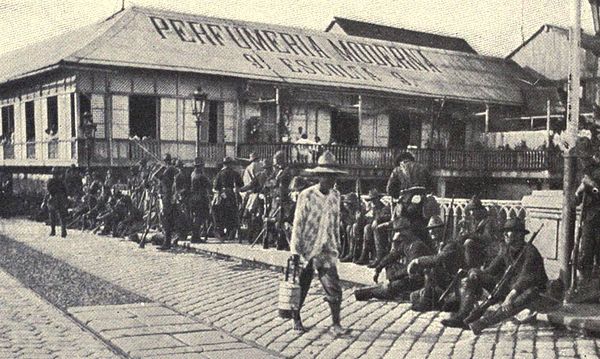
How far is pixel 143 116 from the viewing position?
2458 centimetres

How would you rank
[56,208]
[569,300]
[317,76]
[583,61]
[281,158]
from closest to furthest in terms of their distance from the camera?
[569,300] < [281,158] < [56,208] < [317,76] < [583,61]

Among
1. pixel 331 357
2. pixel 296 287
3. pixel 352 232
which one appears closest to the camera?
pixel 331 357

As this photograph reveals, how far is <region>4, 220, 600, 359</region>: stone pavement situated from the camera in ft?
21.2

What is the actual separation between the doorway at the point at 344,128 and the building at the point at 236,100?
61mm

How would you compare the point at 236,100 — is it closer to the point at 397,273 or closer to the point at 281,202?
the point at 281,202

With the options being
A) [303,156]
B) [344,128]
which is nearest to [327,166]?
[303,156]

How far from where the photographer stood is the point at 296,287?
7078 mm

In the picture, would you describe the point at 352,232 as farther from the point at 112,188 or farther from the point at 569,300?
the point at 112,188

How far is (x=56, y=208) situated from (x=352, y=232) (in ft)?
30.3

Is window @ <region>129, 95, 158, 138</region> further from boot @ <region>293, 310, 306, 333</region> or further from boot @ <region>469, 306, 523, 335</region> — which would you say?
boot @ <region>469, 306, 523, 335</region>

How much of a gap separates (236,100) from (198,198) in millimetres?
11260

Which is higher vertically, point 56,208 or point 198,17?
point 198,17

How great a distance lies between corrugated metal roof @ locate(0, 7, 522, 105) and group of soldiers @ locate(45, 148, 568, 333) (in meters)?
5.35

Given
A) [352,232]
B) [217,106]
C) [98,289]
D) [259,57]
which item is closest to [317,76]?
[259,57]
